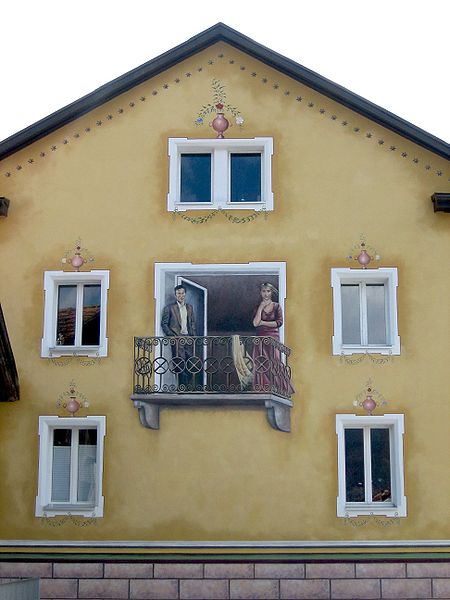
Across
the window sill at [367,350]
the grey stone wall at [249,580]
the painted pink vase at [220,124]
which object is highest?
the painted pink vase at [220,124]

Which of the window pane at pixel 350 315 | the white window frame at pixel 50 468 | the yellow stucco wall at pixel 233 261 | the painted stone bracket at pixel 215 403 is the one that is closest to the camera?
the painted stone bracket at pixel 215 403

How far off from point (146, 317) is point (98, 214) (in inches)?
88.6

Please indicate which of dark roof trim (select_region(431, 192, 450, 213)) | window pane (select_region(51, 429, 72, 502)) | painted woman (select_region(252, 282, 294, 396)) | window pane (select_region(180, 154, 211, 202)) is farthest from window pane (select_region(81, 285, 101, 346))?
dark roof trim (select_region(431, 192, 450, 213))

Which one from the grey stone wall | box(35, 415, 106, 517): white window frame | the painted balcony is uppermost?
the painted balcony

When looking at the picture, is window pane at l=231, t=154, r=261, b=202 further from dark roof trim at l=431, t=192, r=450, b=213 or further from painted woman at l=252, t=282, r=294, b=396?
dark roof trim at l=431, t=192, r=450, b=213

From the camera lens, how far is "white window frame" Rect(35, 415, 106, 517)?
19.4 metres

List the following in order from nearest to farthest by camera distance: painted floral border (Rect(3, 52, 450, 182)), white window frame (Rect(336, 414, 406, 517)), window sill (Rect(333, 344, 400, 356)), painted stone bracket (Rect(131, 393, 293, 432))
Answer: painted stone bracket (Rect(131, 393, 293, 432))
white window frame (Rect(336, 414, 406, 517))
window sill (Rect(333, 344, 400, 356))
painted floral border (Rect(3, 52, 450, 182))

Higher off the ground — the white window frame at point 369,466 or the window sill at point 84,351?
the window sill at point 84,351

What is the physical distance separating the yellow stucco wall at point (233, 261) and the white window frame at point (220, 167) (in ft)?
0.58

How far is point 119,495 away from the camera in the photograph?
1941 centimetres

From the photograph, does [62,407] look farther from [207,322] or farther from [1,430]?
[207,322]

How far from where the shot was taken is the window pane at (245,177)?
811 inches

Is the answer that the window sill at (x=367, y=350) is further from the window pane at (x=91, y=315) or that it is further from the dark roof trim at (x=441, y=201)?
the window pane at (x=91, y=315)

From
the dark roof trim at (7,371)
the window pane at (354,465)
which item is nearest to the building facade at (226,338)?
the window pane at (354,465)
